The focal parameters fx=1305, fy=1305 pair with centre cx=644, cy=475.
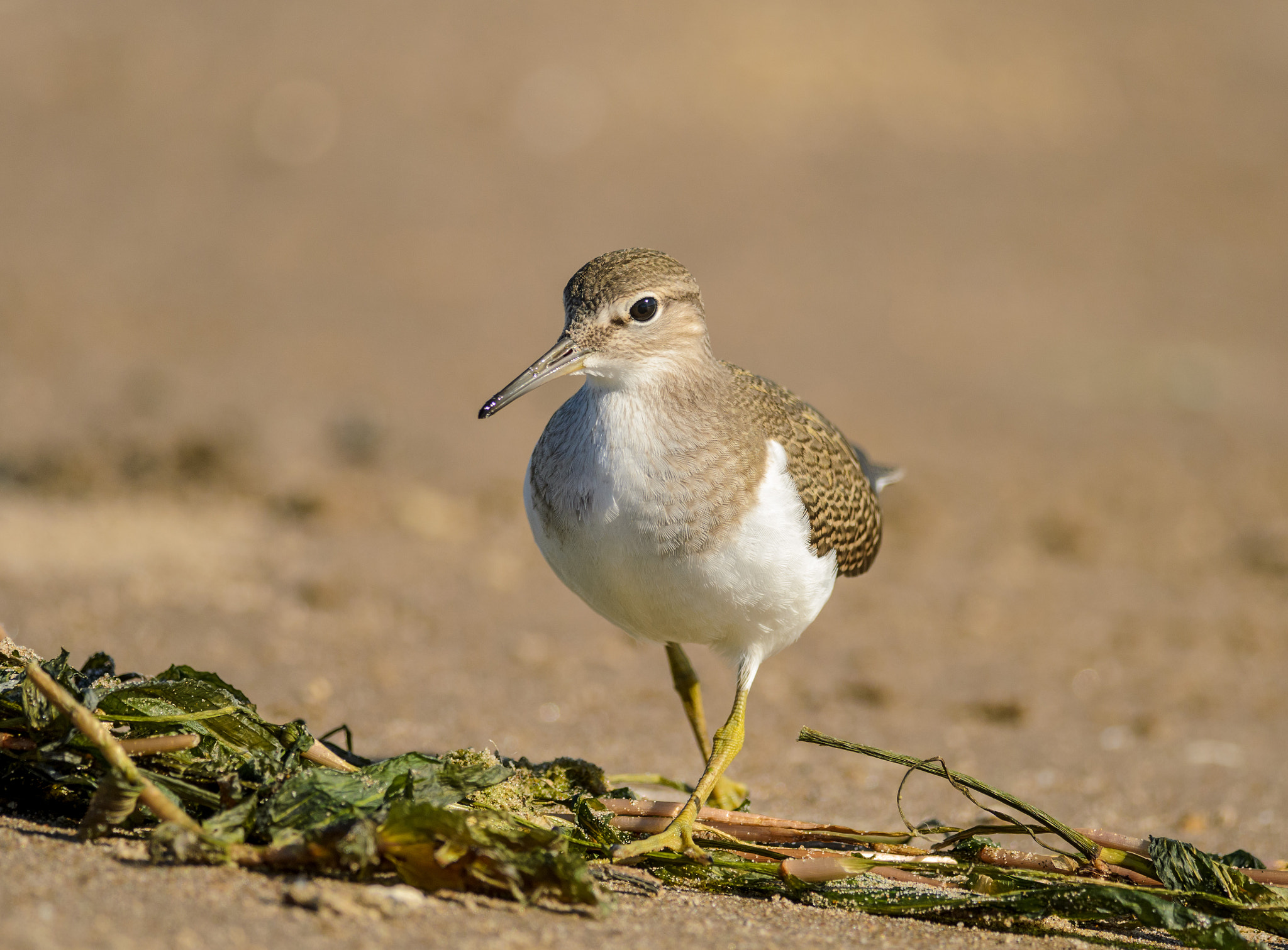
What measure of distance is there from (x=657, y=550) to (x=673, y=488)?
0.22 m

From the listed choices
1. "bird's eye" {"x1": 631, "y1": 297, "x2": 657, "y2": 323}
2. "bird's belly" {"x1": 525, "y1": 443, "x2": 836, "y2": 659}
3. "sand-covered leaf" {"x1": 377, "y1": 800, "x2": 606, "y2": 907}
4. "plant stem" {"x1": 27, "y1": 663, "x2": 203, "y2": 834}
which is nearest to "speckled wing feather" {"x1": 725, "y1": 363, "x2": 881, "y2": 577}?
"bird's belly" {"x1": 525, "y1": 443, "x2": 836, "y2": 659}

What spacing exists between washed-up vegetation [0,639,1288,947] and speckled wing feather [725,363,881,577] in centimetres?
112

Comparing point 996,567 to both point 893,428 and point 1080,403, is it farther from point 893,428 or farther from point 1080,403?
point 1080,403

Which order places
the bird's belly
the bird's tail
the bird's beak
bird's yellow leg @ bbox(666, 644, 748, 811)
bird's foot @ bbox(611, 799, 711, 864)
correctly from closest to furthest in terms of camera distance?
bird's foot @ bbox(611, 799, 711, 864)
the bird's belly
the bird's beak
bird's yellow leg @ bbox(666, 644, 748, 811)
the bird's tail

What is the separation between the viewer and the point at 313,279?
13.0 metres

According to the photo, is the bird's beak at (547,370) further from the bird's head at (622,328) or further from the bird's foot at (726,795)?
the bird's foot at (726,795)

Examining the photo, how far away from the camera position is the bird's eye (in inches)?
190

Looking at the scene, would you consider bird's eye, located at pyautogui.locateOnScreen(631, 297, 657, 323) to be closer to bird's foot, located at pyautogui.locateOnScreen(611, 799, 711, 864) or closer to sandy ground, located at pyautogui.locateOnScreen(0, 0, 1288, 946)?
bird's foot, located at pyautogui.locateOnScreen(611, 799, 711, 864)

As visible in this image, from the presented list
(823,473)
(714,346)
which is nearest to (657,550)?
(823,473)

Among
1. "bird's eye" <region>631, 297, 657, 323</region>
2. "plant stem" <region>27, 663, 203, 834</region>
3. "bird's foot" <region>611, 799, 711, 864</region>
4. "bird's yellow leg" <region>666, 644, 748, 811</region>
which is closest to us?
"plant stem" <region>27, 663, 203, 834</region>

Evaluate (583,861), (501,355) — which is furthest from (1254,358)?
(583,861)

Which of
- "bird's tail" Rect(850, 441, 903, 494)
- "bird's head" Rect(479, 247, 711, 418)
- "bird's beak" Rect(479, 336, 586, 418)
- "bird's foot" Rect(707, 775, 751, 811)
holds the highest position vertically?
"bird's tail" Rect(850, 441, 903, 494)

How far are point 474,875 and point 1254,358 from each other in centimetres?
1280

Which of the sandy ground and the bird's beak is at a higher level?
the sandy ground
